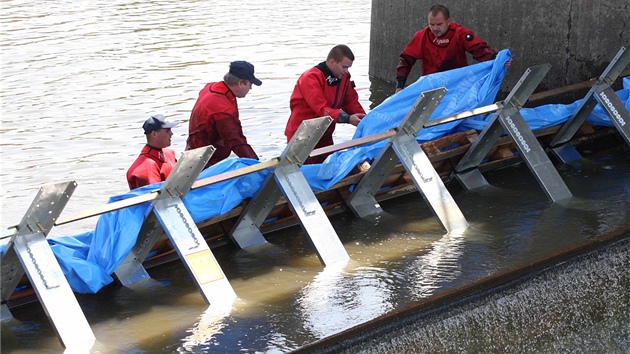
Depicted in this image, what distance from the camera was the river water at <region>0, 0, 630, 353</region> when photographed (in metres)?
5.75

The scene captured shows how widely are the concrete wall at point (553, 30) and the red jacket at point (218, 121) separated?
4700mm

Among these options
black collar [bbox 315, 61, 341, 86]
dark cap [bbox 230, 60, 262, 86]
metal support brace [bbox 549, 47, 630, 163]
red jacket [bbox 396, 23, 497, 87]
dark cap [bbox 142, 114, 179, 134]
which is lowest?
metal support brace [bbox 549, 47, 630, 163]

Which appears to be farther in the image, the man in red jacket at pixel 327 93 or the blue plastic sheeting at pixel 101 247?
the man in red jacket at pixel 327 93

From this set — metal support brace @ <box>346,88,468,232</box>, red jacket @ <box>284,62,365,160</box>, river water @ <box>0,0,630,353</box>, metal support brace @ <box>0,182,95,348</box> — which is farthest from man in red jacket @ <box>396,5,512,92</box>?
metal support brace @ <box>0,182,95,348</box>

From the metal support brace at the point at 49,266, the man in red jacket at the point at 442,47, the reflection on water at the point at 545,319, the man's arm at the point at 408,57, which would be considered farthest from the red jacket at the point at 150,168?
the man's arm at the point at 408,57

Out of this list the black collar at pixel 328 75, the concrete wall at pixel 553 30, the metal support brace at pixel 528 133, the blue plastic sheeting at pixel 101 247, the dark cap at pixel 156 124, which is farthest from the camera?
the concrete wall at pixel 553 30

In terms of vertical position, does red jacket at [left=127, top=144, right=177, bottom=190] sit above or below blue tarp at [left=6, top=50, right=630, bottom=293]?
above

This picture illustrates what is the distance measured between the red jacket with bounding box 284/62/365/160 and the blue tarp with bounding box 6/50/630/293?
1.28 feet

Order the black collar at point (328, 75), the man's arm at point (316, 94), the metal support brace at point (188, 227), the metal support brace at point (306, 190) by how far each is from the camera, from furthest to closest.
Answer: the black collar at point (328, 75)
the man's arm at point (316, 94)
the metal support brace at point (306, 190)
the metal support brace at point (188, 227)

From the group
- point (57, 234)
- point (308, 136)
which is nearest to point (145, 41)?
point (57, 234)

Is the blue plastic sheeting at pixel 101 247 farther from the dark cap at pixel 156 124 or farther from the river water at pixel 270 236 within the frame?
the dark cap at pixel 156 124

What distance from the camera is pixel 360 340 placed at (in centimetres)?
546

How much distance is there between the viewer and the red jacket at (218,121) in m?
7.67

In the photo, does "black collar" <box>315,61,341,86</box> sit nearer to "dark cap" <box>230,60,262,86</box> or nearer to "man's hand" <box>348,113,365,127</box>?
"man's hand" <box>348,113,365,127</box>
